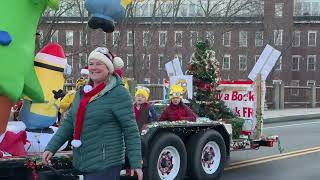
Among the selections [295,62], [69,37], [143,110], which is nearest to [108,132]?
[143,110]

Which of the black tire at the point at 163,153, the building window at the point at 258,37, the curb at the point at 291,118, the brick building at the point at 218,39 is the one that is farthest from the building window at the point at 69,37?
the black tire at the point at 163,153

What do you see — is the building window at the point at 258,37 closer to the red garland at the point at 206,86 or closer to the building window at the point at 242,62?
the building window at the point at 242,62

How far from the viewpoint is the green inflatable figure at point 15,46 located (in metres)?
5.82

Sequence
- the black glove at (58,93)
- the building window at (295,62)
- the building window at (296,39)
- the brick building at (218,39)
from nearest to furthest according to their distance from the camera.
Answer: the black glove at (58,93) → the brick building at (218,39) → the building window at (296,39) → the building window at (295,62)

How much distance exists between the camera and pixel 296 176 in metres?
9.56

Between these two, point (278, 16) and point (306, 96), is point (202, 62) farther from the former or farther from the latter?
point (278, 16)

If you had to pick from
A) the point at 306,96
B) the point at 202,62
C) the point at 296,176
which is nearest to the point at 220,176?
the point at 296,176

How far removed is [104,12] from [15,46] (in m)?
0.97

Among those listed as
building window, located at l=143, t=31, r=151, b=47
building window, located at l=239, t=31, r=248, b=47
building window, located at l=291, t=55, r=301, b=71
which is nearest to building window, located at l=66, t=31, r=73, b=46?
building window, located at l=143, t=31, r=151, b=47

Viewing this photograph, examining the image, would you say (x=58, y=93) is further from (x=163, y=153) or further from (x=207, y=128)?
(x=207, y=128)

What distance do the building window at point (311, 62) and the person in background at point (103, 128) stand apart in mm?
58688

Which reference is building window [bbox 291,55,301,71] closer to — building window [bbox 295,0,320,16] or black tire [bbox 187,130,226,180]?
building window [bbox 295,0,320,16]

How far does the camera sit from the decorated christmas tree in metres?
10.2

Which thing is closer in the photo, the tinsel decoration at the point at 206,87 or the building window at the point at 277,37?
the tinsel decoration at the point at 206,87
